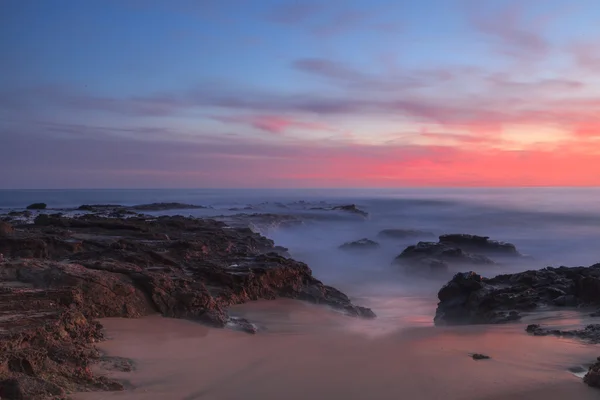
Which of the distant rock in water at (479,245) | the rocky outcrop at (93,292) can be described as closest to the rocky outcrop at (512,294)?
the rocky outcrop at (93,292)

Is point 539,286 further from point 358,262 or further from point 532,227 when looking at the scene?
point 532,227

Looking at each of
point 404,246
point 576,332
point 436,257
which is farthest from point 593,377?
point 404,246

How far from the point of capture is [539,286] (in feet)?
31.7

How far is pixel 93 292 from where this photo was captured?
257 inches

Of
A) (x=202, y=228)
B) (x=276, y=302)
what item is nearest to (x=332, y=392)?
(x=276, y=302)

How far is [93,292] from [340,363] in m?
3.50

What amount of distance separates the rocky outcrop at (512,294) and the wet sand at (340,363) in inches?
72.3

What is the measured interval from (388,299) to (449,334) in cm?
687

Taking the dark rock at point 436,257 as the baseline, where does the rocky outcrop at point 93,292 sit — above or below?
above

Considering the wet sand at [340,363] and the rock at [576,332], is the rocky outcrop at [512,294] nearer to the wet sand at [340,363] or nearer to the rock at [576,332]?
the rock at [576,332]

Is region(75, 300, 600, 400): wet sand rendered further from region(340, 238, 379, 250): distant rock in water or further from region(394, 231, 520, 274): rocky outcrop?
region(340, 238, 379, 250): distant rock in water

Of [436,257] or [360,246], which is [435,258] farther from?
[360,246]

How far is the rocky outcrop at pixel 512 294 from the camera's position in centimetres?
860

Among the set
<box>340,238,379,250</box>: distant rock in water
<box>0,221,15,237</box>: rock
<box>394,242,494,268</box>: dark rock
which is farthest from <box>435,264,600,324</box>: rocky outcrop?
<box>340,238,379,250</box>: distant rock in water
